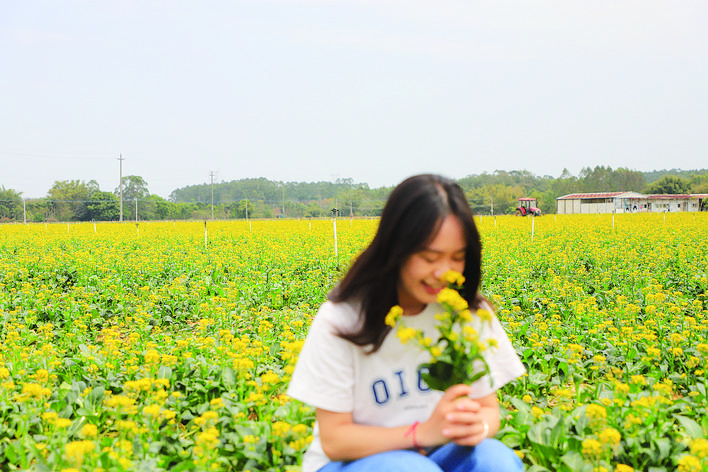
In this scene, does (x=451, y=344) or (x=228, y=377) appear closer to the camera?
(x=451, y=344)

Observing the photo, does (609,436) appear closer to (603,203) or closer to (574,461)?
(574,461)

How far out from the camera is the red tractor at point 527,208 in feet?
143

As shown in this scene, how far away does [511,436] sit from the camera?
110 inches

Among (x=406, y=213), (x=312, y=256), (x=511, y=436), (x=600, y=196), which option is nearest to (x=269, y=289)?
(x=312, y=256)

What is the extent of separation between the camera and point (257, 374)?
12.6 feet

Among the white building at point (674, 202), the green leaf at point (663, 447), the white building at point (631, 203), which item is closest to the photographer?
the green leaf at point (663, 447)

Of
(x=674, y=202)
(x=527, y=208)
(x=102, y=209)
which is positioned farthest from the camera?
(x=674, y=202)

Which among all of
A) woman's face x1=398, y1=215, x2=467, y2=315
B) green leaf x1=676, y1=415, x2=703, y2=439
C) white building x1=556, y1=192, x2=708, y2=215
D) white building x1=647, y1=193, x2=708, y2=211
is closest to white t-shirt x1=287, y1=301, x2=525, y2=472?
woman's face x1=398, y1=215, x2=467, y2=315

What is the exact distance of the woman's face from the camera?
62.2 inches

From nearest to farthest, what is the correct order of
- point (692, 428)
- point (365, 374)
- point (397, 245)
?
point (397, 245) < point (365, 374) < point (692, 428)

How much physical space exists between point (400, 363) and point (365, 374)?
0.40ft

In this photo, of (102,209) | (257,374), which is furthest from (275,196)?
(257,374)

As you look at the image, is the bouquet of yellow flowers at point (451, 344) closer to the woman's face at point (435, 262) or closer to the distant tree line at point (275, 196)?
the woman's face at point (435, 262)

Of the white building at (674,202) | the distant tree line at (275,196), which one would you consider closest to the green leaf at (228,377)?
the distant tree line at (275,196)
